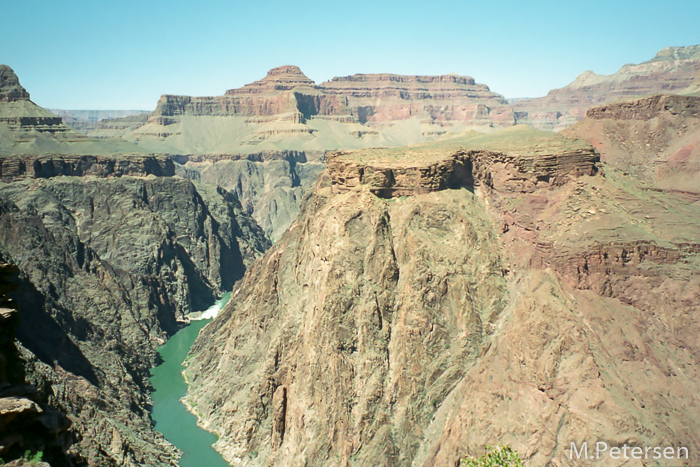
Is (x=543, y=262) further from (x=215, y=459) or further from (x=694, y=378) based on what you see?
(x=215, y=459)

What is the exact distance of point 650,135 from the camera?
281 ft

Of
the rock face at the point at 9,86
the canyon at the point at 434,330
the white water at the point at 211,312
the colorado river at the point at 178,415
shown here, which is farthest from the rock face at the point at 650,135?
the rock face at the point at 9,86

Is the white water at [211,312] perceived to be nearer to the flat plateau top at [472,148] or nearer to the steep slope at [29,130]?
the flat plateau top at [472,148]

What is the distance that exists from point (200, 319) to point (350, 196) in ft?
204

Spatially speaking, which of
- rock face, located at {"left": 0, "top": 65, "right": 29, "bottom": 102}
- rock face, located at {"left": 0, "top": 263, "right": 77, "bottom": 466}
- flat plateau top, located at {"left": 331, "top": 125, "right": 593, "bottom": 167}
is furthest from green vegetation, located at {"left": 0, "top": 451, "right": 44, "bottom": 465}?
rock face, located at {"left": 0, "top": 65, "right": 29, "bottom": 102}

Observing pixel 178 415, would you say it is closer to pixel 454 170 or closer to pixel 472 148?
pixel 454 170

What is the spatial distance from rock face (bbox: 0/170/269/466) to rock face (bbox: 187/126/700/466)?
45.4 feet

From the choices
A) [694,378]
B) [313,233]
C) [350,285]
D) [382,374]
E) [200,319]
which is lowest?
[200,319]

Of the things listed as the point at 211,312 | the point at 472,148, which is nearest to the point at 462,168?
the point at 472,148

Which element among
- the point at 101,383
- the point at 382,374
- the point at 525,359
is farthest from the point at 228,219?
the point at 525,359

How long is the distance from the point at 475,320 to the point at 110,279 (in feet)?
227

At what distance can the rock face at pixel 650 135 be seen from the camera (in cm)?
8106

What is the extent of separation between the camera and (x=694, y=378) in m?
42.8

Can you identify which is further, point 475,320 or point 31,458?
point 475,320
